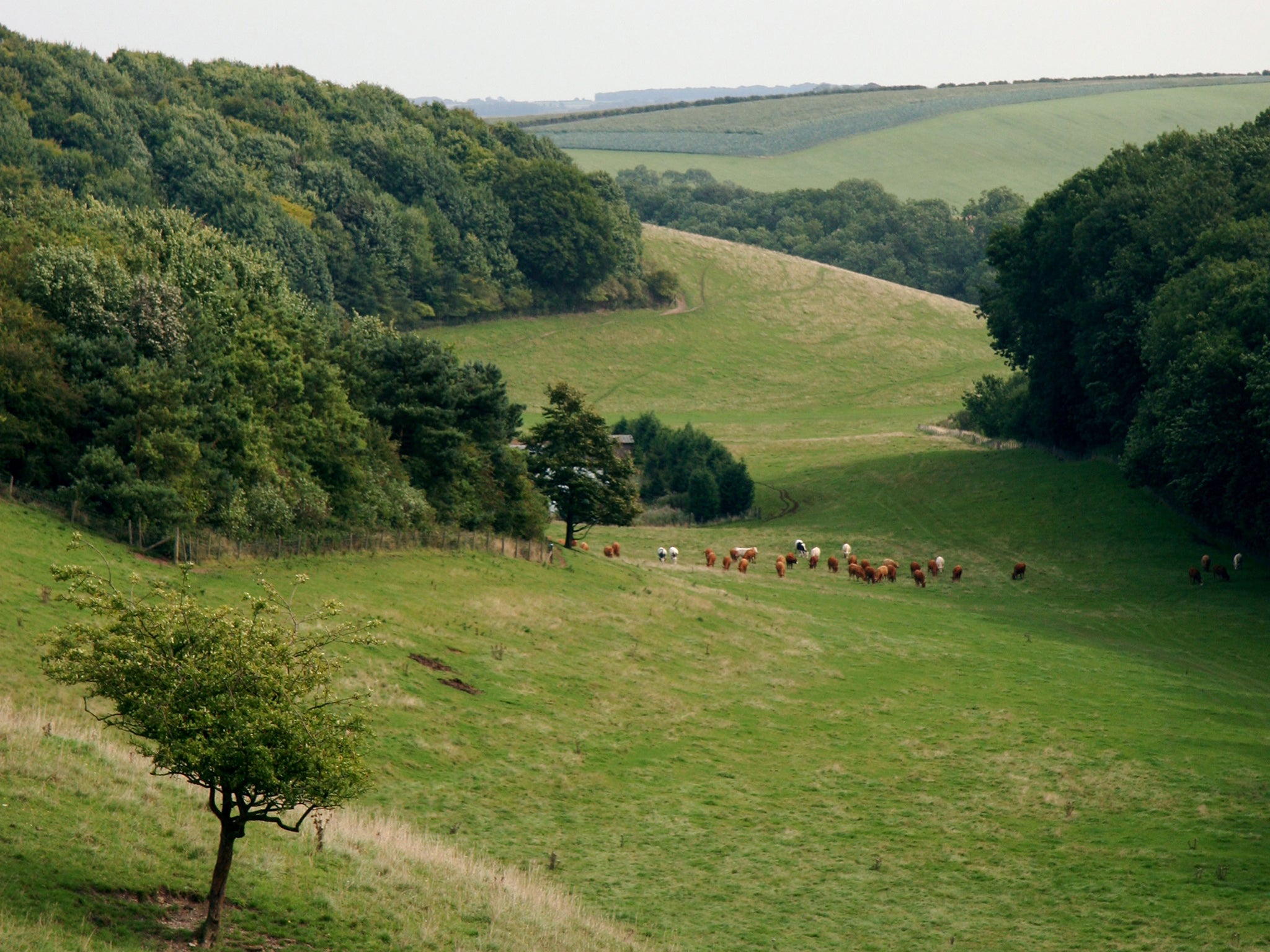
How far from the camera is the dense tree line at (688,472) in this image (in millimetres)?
84375

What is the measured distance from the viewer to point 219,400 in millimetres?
47938

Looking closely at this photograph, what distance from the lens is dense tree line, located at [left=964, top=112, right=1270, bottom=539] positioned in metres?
56.5

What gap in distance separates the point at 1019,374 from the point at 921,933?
78648 mm

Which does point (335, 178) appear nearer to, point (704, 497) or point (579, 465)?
point (704, 497)

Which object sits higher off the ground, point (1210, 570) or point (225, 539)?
point (225, 539)

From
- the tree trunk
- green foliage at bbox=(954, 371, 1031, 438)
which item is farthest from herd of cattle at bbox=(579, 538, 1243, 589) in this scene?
the tree trunk

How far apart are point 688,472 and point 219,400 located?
4621 cm

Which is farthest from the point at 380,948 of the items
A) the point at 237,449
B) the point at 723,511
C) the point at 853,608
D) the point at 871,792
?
the point at 723,511

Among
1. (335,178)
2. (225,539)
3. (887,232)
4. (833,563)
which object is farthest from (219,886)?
(887,232)

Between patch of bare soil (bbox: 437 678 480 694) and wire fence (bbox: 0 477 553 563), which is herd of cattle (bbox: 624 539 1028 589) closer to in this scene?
wire fence (bbox: 0 477 553 563)

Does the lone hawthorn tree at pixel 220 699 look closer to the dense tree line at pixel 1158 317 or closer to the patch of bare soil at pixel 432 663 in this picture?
the patch of bare soil at pixel 432 663

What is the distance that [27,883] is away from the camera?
1934cm

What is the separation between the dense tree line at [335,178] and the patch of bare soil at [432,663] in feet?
255

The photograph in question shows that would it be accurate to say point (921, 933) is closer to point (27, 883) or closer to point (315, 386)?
point (27, 883)
